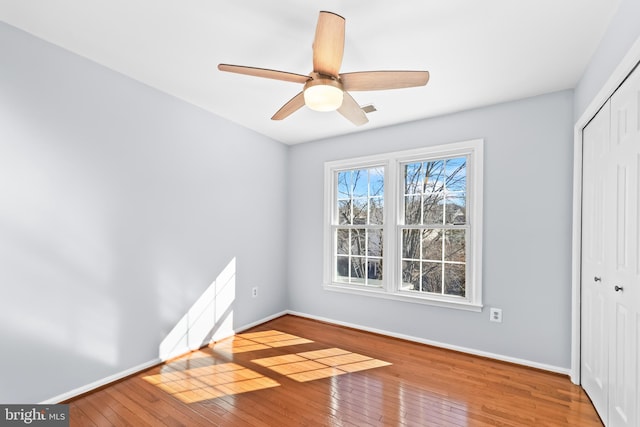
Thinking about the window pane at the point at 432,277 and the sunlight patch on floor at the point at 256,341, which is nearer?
the sunlight patch on floor at the point at 256,341

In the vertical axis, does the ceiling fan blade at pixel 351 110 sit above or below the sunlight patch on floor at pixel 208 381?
above

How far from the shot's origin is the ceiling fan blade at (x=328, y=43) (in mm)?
1423

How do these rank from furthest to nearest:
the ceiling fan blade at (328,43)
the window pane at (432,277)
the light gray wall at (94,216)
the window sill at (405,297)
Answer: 1. the window pane at (432,277)
2. the window sill at (405,297)
3. the light gray wall at (94,216)
4. the ceiling fan blade at (328,43)

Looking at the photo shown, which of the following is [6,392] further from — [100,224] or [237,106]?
[237,106]

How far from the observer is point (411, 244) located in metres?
3.52

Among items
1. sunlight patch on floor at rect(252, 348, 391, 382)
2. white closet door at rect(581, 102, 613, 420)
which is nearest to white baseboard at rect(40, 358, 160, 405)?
sunlight patch on floor at rect(252, 348, 391, 382)

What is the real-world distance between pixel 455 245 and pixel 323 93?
7.72ft

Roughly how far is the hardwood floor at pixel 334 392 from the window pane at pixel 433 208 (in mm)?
1415

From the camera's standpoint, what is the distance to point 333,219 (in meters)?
4.14

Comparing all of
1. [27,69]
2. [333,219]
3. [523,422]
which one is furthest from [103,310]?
[523,422]

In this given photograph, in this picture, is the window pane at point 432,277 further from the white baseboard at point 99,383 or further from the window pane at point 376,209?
the white baseboard at point 99,383

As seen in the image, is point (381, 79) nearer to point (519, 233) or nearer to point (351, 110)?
point (351, 110)

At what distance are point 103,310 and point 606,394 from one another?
369 cm

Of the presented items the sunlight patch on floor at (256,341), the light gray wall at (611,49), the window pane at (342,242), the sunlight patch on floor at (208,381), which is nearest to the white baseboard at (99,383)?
the sunlight patch on floor at (208,381)
